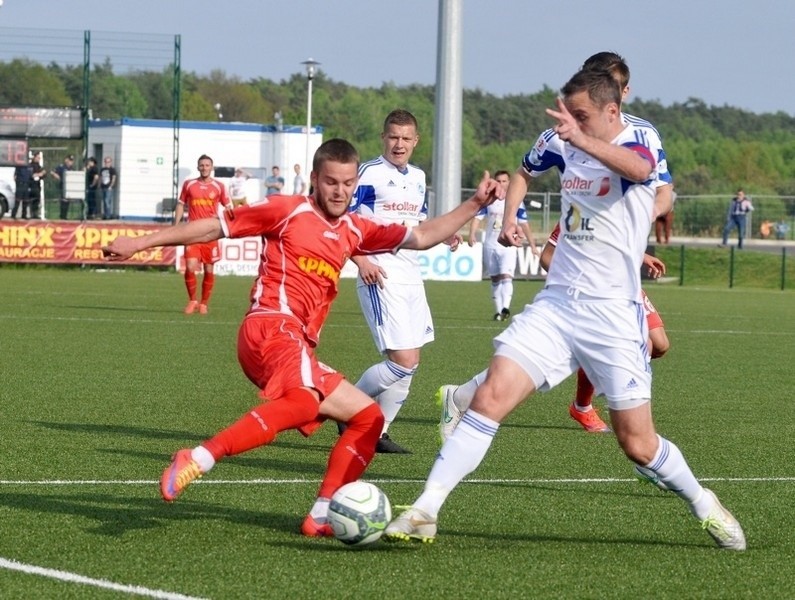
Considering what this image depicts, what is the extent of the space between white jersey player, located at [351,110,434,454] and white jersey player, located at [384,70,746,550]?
8.87ft

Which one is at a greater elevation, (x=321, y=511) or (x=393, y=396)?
(x=393, y=396)

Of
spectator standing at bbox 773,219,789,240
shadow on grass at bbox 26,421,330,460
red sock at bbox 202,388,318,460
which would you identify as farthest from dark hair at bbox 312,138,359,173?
spectator standing at bbox 773,219,789,240

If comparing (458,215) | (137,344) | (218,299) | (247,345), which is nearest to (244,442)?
(247,345)

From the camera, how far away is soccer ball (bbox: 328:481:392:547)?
582 centimetres

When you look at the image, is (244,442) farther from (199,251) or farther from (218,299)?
(218,299)

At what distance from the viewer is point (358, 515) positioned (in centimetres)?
584

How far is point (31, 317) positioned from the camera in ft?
61.7

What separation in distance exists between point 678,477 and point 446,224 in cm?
157

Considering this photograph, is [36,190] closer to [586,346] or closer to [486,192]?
[486,192]

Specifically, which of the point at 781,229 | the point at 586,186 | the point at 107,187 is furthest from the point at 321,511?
the point at 781,229

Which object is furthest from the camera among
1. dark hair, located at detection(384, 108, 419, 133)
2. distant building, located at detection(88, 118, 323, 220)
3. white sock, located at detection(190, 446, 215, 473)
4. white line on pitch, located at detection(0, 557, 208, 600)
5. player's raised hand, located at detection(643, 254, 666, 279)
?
distant building, located at detection(88, 118, 323, 220)

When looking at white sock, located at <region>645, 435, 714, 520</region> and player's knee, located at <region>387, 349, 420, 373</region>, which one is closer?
white sock, located at <region>645, 435, 714, 520</region>

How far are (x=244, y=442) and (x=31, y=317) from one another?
44.7 feet

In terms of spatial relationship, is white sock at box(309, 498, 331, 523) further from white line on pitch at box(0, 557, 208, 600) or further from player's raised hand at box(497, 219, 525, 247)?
player's raised hand at box(497, 219, 525, 247)
